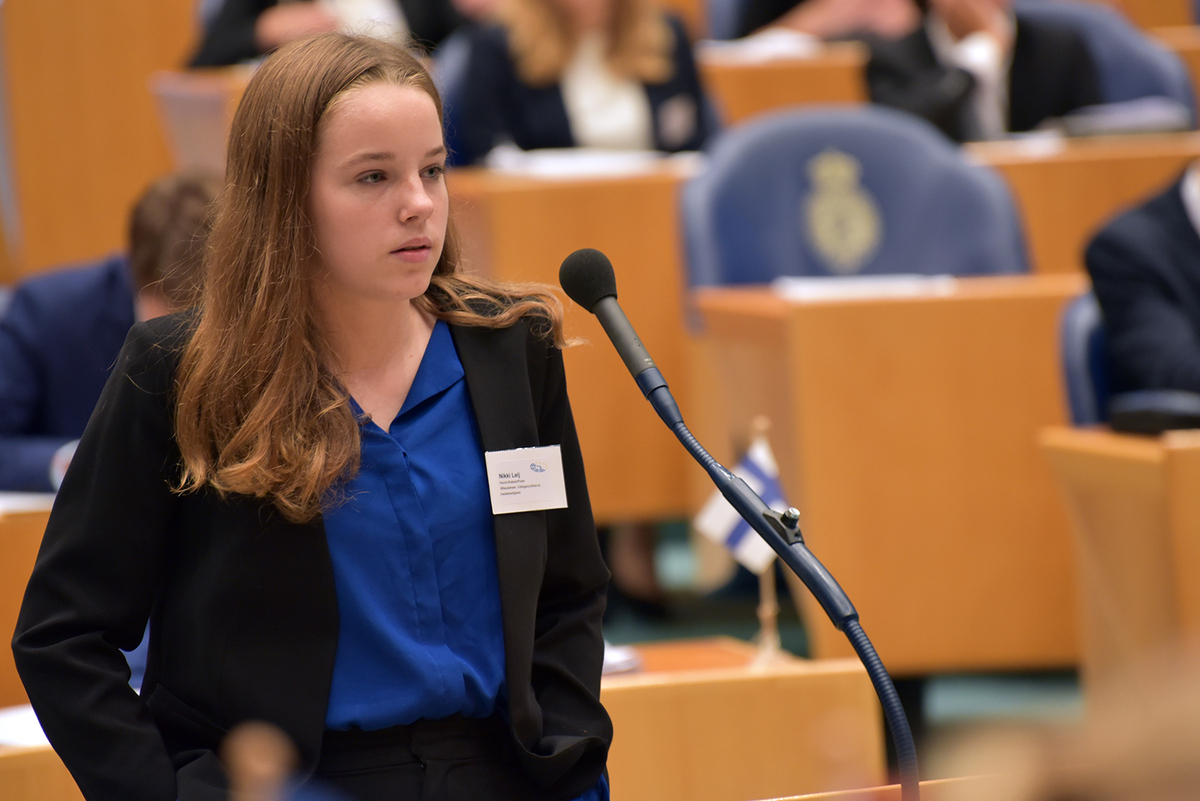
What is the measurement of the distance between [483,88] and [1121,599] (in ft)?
7.44

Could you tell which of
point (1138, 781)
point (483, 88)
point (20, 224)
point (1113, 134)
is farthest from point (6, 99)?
point (1138, 781)

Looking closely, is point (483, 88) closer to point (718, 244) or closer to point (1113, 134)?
point (718, 244)

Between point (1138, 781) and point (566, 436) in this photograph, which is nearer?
point (1138, 781)

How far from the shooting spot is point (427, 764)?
1.20 meters

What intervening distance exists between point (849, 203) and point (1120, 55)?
1487 millimetres

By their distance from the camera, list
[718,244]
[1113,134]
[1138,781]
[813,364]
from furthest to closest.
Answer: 1. [1113,134]
2. [718,244]
3. [813,364]
4. [1138,781]

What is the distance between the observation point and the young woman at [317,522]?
45.2 inches

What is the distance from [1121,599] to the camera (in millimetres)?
2367

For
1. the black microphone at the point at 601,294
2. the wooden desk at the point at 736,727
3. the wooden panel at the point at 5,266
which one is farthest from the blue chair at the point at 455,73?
the black microphone at the point at 601,294

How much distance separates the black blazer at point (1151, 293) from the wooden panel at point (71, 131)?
2.59 meters

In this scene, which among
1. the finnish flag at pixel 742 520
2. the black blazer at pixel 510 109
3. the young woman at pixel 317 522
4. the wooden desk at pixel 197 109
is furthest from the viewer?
the black blazer at pixel 510 109

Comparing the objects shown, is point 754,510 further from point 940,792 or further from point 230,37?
point 230,37

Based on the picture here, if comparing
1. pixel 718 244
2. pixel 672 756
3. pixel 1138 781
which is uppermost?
pixel 1138 781

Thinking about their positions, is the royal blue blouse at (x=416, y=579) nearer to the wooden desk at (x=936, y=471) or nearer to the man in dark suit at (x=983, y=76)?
the wooden desk at (x=936, y=471)
